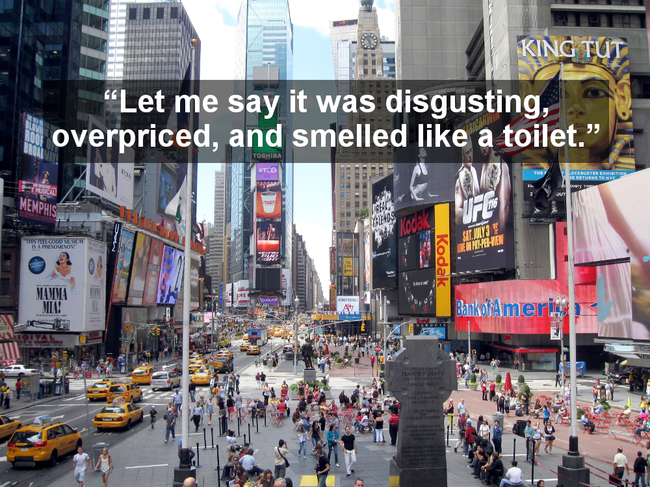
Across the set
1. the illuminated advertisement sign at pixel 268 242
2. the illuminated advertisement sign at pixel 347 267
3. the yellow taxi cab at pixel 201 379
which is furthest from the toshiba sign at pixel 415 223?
the illuminated advertisement sign at pixel 268 242

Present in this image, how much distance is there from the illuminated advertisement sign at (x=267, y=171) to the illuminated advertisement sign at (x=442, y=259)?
119094 mm

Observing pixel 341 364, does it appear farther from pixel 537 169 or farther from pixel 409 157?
pixel 409 157

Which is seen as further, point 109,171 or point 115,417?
point 109,171

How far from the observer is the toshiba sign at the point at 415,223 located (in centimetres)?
7962

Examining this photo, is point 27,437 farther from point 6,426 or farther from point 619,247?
point 619,247

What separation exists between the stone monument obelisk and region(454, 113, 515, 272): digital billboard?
1756 inches

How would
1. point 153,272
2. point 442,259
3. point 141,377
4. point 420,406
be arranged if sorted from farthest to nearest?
point 442,259, point 153,272, point 141,377, point 420,406

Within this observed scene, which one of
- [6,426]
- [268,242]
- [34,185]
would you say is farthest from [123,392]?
[268,242]

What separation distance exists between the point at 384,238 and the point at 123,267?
48536mm

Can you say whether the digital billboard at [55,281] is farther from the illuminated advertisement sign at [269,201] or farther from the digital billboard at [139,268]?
the illuminated advertisement sign at [269,201]

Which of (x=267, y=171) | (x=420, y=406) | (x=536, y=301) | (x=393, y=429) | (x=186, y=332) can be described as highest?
(x=267, y=171)

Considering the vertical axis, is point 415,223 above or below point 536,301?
above

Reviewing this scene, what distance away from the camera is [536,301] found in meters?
55.2

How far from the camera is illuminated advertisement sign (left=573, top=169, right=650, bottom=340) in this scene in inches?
1323
